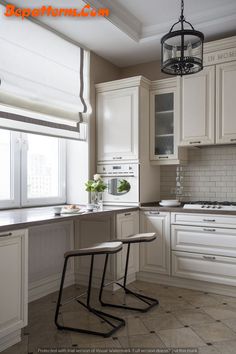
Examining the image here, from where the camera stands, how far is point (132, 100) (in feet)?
13.0

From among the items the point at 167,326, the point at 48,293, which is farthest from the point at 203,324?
the point at 48,293

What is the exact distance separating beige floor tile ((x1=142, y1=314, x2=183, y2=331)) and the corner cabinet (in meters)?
1.82

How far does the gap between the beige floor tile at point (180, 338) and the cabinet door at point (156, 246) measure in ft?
3.70

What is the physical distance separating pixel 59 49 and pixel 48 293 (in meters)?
2.68

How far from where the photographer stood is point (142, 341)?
2.47 meters

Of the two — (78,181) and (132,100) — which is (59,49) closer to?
(132,100)

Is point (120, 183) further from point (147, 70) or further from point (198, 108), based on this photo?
point (147, 70)

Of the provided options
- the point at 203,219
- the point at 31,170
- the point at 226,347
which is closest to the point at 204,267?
the point at 203,219

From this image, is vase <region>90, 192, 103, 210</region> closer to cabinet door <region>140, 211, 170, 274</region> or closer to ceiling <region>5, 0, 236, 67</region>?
cabinet door <region>140, 211, 170, 274</region>

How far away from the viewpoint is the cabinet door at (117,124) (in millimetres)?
3963

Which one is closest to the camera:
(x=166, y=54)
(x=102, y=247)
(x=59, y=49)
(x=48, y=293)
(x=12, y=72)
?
(x=166, y=54)

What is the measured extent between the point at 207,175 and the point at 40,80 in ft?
7.43

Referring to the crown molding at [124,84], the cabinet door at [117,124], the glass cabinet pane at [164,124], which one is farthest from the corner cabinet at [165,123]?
the cabinet door at [117,124]

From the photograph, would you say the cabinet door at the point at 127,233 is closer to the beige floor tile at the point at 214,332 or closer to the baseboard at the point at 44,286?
the baseboard at the point at 44,286
